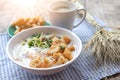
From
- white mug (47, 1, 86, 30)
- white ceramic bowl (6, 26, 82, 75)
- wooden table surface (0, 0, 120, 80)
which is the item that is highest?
white mug (47, 1, 86, 30)

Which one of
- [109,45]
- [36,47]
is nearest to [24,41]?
[36,47]

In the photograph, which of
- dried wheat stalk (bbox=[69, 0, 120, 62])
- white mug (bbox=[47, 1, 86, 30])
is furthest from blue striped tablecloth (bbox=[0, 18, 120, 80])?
white mug (bbox=[47, 1, 86, 30])

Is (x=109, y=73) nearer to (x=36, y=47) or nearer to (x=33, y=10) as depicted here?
(x=36, y=47)

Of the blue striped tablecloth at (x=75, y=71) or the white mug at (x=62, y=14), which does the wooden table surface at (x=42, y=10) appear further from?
the blue striped tablecloth at (x=75, y=71)

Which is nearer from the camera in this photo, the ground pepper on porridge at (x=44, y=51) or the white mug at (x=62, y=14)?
the ground pepper on porridge at (x=44, y=51)

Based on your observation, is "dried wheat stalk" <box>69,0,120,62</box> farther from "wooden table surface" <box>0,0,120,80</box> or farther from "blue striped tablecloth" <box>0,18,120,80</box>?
"wooden table surface" <box>0,0,120,80</box>

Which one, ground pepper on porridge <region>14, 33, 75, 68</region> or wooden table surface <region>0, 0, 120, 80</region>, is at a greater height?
ground pepper on porridge <region>14, 33, 75, 68</region>

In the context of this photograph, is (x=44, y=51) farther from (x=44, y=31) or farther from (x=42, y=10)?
(x=42, y=10)

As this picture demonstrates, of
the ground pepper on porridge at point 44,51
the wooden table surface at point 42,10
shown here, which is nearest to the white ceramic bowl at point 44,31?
the ground pepper on porridge at point 44,51
